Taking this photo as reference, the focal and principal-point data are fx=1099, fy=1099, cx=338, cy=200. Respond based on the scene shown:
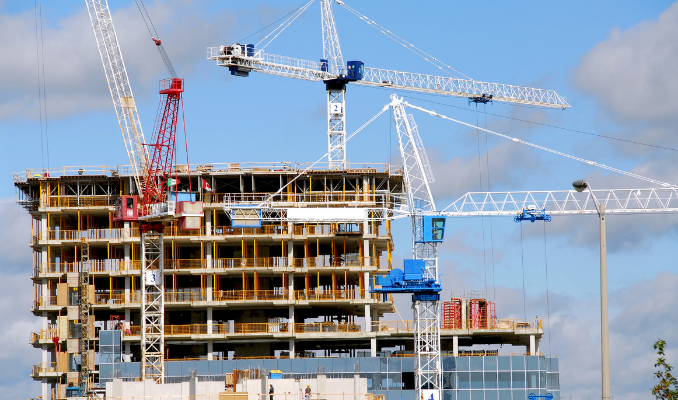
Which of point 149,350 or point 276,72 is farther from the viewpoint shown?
point 276,72

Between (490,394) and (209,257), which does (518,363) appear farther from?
(209,257)

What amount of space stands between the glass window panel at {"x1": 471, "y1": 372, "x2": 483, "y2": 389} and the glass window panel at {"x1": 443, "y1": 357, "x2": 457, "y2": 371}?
8.20 ft

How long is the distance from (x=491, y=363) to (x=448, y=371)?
5.46m

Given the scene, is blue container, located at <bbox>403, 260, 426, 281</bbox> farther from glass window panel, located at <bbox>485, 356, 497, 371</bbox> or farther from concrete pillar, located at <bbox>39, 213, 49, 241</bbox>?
concrete pillar, located at <bbox>39, 213, 49, 241</bbox>

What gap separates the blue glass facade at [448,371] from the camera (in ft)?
449

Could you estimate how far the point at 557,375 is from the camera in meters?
140

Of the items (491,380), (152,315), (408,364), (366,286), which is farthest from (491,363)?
(152,315)

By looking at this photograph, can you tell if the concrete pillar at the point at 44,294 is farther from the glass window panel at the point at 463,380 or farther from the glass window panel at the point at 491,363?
the glass window panel at the point at 491,363

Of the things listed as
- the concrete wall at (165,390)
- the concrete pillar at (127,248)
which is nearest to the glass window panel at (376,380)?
the concrete pillar at (127,248)

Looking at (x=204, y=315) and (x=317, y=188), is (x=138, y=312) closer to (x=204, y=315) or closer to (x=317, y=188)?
(x=204, y=315)

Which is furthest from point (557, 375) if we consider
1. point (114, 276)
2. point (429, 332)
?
point (114, 276)

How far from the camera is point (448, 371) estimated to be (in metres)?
138

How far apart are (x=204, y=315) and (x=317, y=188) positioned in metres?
22.8

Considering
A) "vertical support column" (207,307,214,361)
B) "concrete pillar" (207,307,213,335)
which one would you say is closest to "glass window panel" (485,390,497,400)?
"vertical support column" (207,307,214,361)
